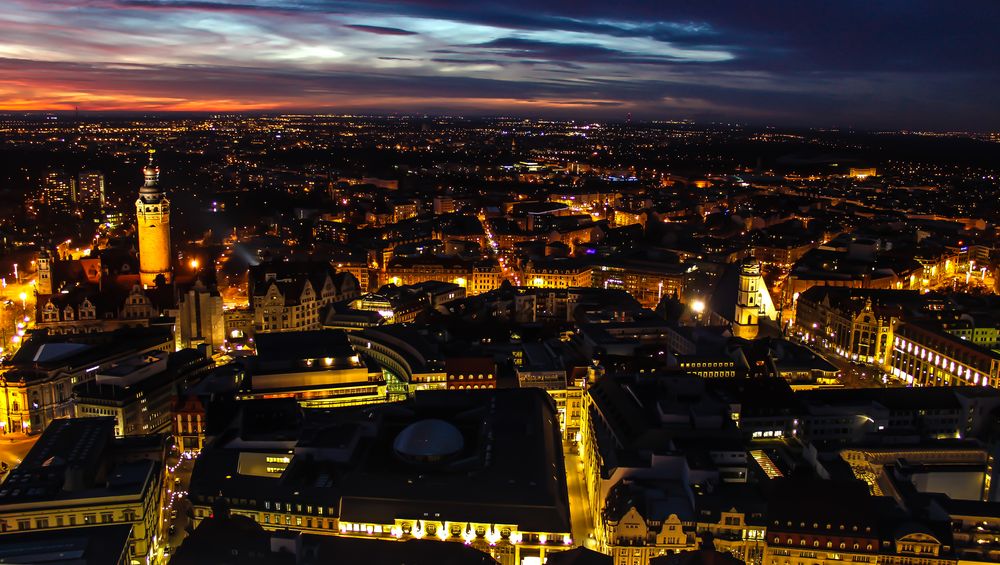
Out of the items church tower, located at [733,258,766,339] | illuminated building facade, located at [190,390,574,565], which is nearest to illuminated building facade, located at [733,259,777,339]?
church tower, located at [733,258,766,339]

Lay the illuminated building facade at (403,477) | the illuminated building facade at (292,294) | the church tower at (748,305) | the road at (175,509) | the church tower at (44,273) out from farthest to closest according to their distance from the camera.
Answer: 1. the church tower at (44,273)
2. the church tower at (748,305)
3. the illuminated building facade at (292,294)
4. the road at (175,509)
5. the illuminated building facade at (403,477)

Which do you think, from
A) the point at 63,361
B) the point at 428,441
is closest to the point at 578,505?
the point at 428,441

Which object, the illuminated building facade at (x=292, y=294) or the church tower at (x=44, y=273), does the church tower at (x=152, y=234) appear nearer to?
the church tower at (x=44, y=273)

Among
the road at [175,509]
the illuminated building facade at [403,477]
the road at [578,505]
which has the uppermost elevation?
the illuminated building facade at [403,477]

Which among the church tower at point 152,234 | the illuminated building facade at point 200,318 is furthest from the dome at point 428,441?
the church tower at point 152,234

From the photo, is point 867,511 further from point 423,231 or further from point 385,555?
point 423,231

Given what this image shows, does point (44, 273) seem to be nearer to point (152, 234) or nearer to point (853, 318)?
point (152, 234)
